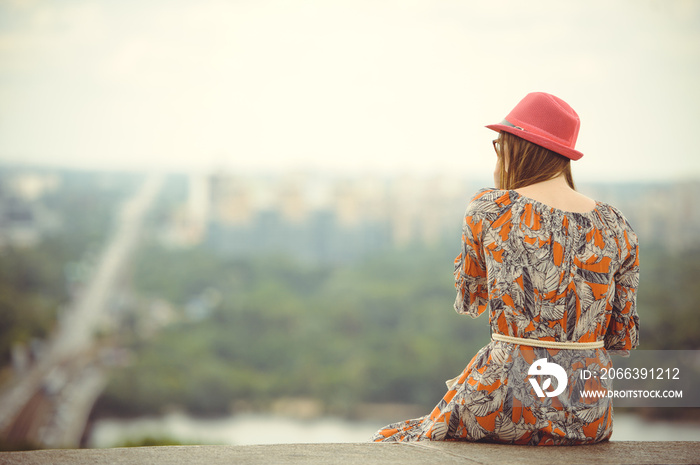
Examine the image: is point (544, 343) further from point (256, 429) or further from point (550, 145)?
point (256, 429)

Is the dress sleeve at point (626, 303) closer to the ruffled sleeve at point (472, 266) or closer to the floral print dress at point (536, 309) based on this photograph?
the floral print dress at point (536, 309)

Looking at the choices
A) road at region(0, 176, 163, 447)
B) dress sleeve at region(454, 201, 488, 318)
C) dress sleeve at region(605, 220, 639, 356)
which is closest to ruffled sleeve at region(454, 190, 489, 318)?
dress sleeve at region(454, 201, 488, 318)

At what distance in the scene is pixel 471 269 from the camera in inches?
57.2

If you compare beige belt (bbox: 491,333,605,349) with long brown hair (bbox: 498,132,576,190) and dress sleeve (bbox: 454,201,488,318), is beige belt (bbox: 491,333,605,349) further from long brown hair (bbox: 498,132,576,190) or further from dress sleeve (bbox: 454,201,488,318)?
long brown hair (bbox: 498,132,576,190)

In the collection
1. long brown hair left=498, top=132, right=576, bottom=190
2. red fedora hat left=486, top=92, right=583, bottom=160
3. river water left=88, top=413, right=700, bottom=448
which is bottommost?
river water left=88, top=413, right=700, bottom=448

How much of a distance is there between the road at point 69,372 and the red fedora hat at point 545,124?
2324 cm

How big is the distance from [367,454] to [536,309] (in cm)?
43

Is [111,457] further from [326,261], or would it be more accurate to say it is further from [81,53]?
[81,53]

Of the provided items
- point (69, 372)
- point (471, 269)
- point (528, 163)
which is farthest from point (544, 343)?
point (69, 372)

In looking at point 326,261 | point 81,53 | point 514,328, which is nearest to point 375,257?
point 326,261

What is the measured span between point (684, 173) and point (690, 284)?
4.41 meters

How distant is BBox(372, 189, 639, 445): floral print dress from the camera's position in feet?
4.48

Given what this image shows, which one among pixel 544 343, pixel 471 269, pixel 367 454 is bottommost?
pixel 367 454

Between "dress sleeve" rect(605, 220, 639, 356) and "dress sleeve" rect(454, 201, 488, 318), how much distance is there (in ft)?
0.89
